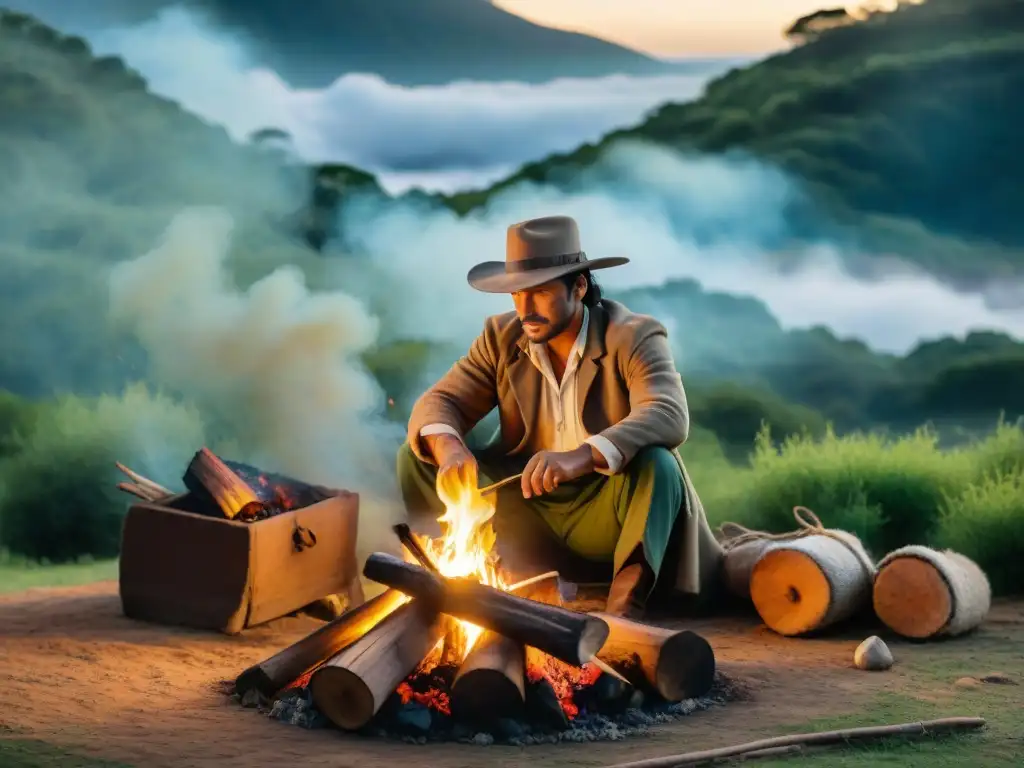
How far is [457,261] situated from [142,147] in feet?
8.84

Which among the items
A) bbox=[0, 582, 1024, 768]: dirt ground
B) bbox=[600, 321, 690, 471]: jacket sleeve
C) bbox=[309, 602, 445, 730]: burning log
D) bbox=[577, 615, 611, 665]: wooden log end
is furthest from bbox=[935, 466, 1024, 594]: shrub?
bbox=[309, 602, 445, 730]: burning log

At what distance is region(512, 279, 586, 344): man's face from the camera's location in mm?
6246

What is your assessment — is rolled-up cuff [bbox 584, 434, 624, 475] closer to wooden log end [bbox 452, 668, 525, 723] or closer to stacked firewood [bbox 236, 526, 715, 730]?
stacked firewood [bbox 236, 526, 715, 730]

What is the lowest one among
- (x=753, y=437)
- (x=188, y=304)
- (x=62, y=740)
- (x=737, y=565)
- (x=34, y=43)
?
(x=62, y=740)

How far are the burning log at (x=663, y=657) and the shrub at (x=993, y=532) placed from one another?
10.8 feet

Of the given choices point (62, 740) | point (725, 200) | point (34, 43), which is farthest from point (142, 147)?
point (62, 740)

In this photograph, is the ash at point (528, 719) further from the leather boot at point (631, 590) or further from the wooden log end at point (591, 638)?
the leather boot at point (631, 590)

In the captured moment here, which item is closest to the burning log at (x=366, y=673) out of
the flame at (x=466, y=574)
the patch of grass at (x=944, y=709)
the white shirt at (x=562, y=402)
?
the flame at (x=466, y=574)

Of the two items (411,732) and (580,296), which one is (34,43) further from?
(411,732)

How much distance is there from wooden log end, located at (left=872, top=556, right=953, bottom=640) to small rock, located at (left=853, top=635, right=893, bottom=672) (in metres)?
0.61

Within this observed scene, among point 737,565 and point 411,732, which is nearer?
point 411,732

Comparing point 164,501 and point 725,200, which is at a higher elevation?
point 725,200

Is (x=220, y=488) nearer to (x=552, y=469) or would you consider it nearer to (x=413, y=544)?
(x=413, y=544)

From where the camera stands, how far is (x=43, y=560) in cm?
992
